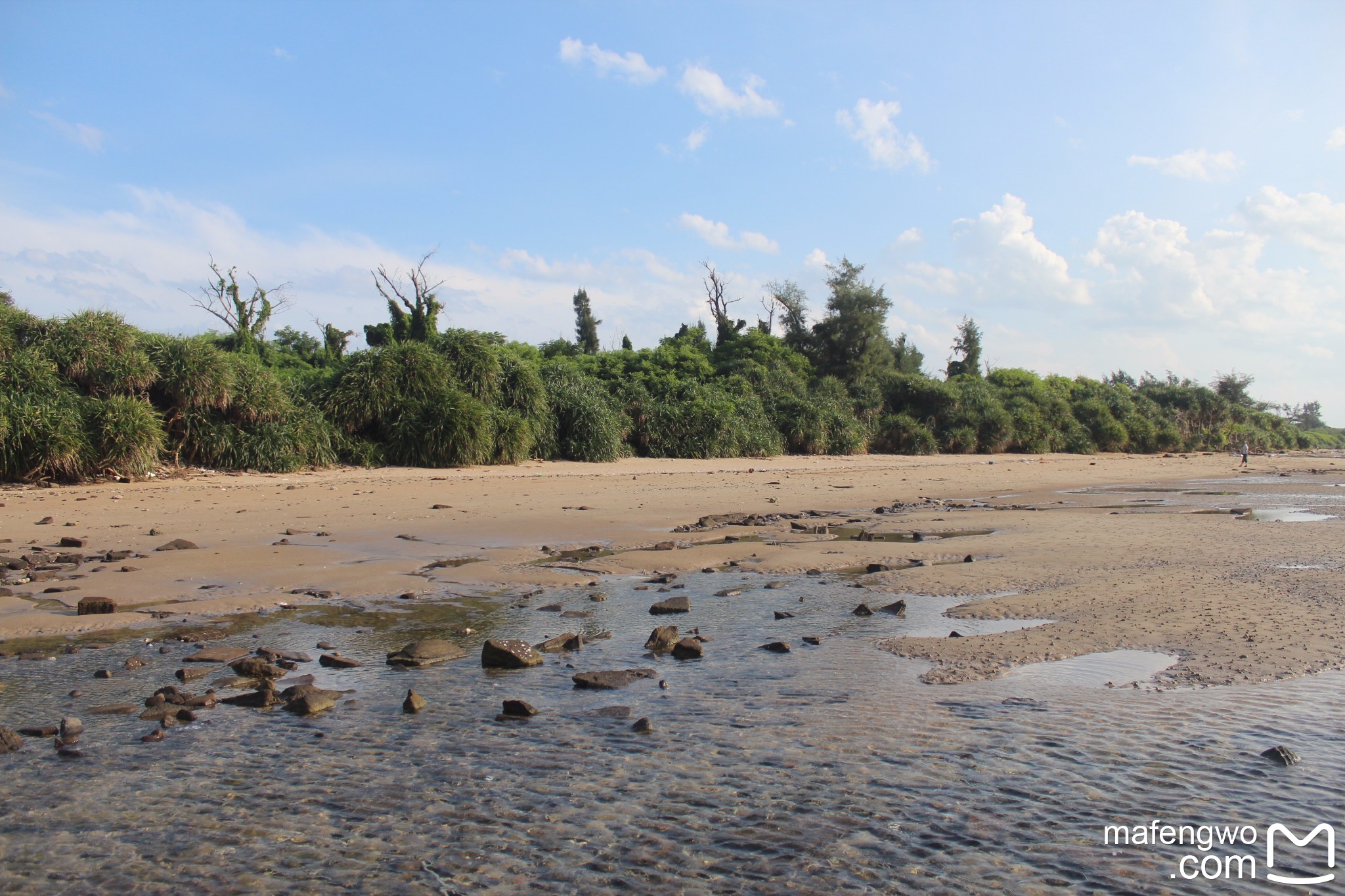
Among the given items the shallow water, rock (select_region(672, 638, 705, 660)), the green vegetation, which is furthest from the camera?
the green vegetation

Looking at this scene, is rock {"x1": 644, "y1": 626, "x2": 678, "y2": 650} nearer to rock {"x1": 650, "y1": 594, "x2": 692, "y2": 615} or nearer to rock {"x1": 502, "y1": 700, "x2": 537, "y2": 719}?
rock {"x1": 650, "y1": 594, "x2": 692, "y2": 615}

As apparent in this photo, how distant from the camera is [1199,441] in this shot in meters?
46.5

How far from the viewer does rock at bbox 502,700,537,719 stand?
410 centimetres

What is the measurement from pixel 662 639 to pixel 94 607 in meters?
3.98

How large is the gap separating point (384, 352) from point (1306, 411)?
9251cm

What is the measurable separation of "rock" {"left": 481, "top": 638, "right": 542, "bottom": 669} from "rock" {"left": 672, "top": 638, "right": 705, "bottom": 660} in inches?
32.6

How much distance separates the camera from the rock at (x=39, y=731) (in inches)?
146

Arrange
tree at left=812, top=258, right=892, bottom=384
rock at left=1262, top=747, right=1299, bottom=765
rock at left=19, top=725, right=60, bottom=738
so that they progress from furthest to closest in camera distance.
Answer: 1. tree at left=812, top=258, right=892, bottom=384
2. rock at left=19, top=725, right=60, bottom=738
3. rock at left=1262, top=747, right=1299, bottom=765

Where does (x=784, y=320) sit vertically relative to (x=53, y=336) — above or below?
above

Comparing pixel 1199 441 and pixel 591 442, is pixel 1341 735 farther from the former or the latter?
pixel 1199 441

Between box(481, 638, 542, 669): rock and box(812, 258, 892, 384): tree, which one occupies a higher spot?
box(812, 258, 892, 384): tree

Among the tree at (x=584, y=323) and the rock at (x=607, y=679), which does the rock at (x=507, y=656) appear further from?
the tree at (x=584, y=323)

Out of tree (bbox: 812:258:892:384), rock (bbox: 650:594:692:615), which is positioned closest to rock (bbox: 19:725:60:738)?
rock (bbox: 650:594:692:615)

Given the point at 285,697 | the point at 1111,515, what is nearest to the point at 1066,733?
the point at 285,697
